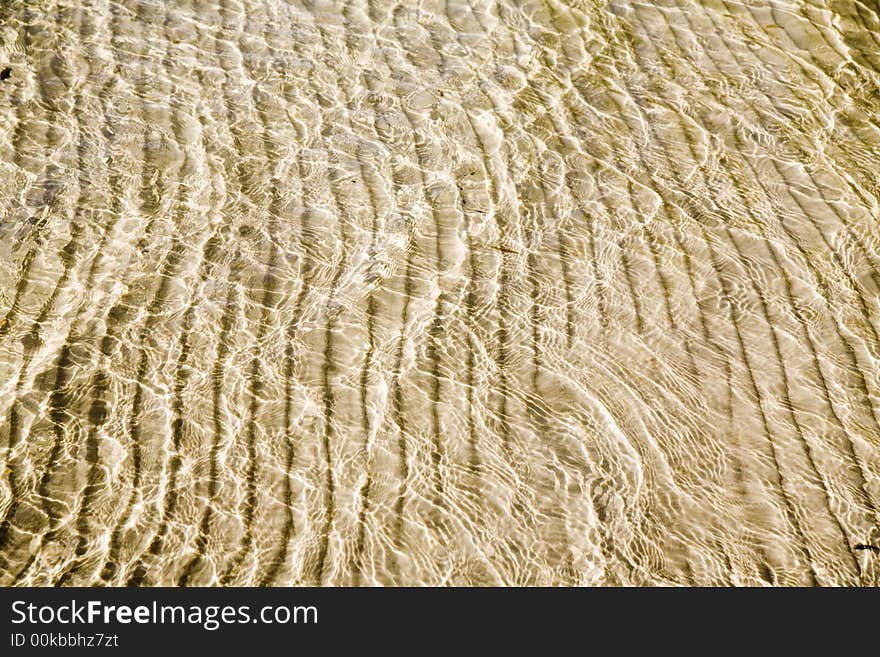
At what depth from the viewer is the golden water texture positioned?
310 centimetres

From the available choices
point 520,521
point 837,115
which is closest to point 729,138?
point 837,115

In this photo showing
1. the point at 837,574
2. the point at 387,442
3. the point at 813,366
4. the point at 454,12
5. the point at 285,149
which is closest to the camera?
the point at 837,574

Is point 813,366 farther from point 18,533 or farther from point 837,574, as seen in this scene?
point 18,533

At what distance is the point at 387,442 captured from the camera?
333 cm

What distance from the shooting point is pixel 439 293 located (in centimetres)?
387

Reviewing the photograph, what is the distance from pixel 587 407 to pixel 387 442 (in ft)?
2.57

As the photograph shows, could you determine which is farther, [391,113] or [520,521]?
[391,113]

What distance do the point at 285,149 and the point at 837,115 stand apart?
115 inches

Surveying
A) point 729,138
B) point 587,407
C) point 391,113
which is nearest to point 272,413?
point 587,407

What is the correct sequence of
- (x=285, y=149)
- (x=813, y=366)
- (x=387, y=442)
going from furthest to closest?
(x=285, y=149) → (x=813, y=366) → (x=387, y=442)

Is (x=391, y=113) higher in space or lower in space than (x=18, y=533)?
higher

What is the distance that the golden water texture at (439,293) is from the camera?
10.2ft

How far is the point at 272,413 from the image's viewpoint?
134 inches

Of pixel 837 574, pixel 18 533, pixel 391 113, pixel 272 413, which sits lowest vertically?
pixel 18 533
